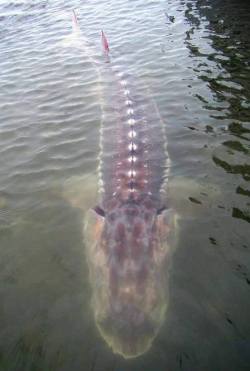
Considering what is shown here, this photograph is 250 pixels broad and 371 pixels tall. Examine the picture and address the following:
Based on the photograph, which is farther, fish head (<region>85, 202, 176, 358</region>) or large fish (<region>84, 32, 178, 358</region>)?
large fish (<region>84, 32, 178, 358</region>)

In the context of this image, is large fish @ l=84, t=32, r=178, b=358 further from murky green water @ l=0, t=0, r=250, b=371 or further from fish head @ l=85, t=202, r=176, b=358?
murky green water @ l=0, t=0, r=250, b=371

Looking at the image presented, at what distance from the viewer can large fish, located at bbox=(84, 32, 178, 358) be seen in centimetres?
504

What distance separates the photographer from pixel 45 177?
8.22 m

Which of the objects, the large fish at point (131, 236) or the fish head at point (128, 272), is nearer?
the fish head at point (128, 272)

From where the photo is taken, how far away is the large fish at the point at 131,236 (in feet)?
16.5

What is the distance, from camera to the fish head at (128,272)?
493cm

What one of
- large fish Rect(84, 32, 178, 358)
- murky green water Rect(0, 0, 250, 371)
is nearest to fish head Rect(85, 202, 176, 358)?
large fish Rect(84, 32, 178, 358)

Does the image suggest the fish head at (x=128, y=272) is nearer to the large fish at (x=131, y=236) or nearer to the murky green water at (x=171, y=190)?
the large fish at (x=131, y=236)

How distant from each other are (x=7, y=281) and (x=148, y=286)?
206cm

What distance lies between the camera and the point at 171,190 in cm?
730

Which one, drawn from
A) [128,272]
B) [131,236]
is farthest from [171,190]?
[128,272]

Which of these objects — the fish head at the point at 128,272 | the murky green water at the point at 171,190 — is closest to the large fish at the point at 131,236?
the fish head at the point at 128,272

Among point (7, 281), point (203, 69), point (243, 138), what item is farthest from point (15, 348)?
point (203, 69)

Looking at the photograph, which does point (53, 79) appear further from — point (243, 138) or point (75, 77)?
point (243, 138)
